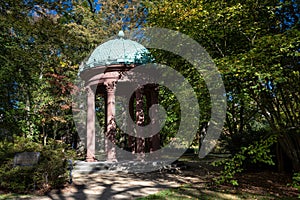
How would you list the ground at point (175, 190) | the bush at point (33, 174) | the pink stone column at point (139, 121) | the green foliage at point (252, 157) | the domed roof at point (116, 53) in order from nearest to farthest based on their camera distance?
the green foliage at point (252, 157)
the ground at point (175, 190)
the bush at point (33, 174)
the domed roof at point (116, 53)
the pink stone column at point (139, 121)

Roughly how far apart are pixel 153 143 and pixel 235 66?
949 centimetres

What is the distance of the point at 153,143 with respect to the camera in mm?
15070

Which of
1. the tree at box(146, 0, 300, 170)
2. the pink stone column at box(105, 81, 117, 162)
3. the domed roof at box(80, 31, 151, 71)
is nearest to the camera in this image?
the tree at box(146, 0, 300, 170)

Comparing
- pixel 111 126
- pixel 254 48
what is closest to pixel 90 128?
pixel 111 126

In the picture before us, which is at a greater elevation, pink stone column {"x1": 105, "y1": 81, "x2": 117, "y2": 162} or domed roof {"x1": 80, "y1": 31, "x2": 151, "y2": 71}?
domed roof {"x1": 80, "y1": 31, "x2": 151, "y2": 71}

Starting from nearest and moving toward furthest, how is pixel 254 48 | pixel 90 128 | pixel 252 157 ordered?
pixel 252 157, pixel 254 48, pixel 90 128

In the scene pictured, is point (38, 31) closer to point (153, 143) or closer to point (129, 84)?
point (129, 84)

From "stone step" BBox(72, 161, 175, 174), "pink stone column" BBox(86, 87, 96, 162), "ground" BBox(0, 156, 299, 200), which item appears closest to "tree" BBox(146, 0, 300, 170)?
"ground" BBox(0, 156, 299, 200)

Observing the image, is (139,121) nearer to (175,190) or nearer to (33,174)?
(175,190)

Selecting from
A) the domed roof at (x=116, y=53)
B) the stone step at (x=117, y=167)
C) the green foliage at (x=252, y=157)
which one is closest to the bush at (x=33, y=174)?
the stone step at (x=117, y=167)

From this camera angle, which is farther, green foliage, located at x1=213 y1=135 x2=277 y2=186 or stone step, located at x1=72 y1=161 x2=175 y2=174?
stone step, located at x1=72 y1=161 x2=175 y2=174

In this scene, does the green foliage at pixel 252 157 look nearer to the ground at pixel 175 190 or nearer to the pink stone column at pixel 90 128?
the ground at pixel 175 190

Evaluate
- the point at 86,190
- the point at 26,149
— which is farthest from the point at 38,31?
the point at 86,190

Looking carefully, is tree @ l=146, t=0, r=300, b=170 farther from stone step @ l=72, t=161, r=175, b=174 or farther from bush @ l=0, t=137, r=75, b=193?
bush @ l=0, t=137, r=75, b=193
